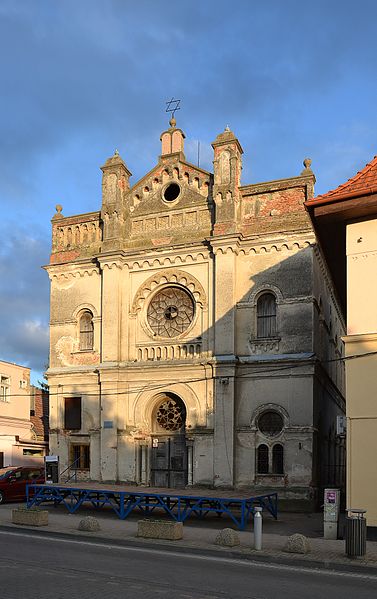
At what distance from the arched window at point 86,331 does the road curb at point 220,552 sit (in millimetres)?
12803

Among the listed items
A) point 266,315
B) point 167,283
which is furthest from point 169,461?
point 167,283

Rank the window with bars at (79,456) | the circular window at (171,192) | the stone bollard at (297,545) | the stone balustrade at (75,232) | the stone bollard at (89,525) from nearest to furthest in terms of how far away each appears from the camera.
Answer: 1. the stone bollard at (297,545)
2. the stone bollard at (89,525)
3. the window with bars at (79,456)
4. the circular window at (171,192)
5. the stone balustrade at (75,232)

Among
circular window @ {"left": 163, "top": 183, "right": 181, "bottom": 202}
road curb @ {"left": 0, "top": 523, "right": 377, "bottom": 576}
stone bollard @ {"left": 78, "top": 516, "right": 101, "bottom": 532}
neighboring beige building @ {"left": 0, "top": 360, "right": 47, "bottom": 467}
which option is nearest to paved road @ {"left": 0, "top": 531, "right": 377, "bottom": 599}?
road curb @ {"left": 0, "top": 523, "right": 377, "bottom": 576}

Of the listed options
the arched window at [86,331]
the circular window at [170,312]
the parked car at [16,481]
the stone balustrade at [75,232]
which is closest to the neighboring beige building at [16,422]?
the parked car at [16,481]

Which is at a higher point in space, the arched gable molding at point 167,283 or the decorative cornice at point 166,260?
the decorative cornice at point 166,260

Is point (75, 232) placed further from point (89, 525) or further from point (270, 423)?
point (89, 525)

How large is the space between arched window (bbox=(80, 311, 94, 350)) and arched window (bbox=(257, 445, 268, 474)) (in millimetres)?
9007

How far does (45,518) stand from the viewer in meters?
18.1

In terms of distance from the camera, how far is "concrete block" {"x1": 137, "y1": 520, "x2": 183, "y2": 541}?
1566 cm

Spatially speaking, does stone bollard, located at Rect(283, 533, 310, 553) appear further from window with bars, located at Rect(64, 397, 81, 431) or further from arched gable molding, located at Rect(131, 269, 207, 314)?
window with bars, located at Rect(64, 397, 81, 431)

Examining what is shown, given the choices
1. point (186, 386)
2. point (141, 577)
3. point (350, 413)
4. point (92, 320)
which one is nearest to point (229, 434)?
point (186, 386)

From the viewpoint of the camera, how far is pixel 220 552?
14172 mm

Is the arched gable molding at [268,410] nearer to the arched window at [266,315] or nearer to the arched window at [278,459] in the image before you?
the arched window at [278,459]

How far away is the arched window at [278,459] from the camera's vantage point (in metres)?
25.3
